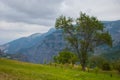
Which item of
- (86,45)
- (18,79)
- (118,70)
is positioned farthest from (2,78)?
(118,70)

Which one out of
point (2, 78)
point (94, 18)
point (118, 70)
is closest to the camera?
point (2, 78)

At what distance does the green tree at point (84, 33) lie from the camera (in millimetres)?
84562

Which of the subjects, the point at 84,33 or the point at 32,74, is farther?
the point at 84,33

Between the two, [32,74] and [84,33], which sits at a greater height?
[84,33]

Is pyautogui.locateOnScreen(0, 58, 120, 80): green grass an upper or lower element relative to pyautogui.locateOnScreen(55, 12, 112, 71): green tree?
lower

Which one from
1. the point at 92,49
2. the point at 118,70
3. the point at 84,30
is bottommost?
the point at 118,70

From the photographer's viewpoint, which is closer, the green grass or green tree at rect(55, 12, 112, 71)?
the green grass

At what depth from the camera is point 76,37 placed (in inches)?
3420

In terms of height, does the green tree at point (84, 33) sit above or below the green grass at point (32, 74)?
above

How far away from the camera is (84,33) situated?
86.2m

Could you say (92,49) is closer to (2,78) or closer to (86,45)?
(86,45)

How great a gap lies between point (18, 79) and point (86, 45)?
176ft

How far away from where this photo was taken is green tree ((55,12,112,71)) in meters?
84.6

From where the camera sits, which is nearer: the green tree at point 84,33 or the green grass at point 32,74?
the green grass at point 32,74
